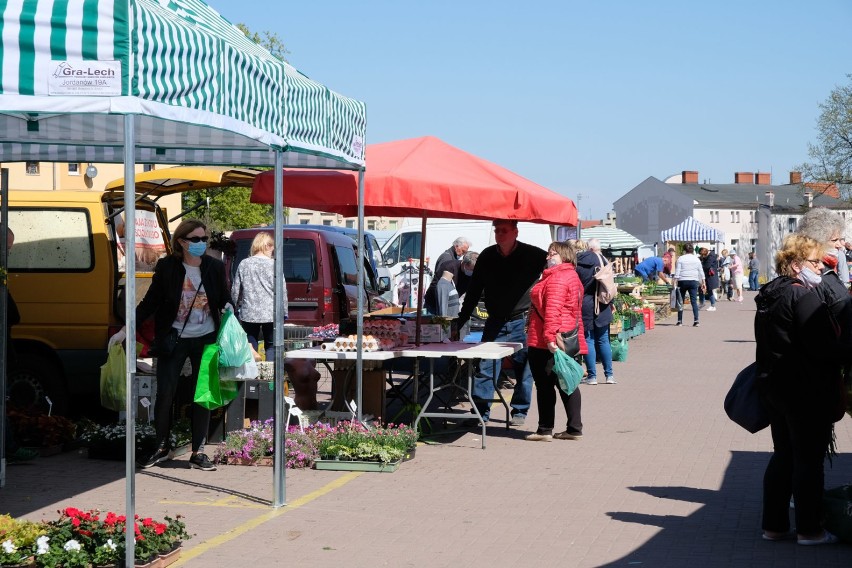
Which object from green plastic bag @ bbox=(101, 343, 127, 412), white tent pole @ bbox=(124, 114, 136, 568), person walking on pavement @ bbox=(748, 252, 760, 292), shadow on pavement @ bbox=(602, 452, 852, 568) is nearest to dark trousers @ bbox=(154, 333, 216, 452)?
green plastic bag @ bbox=(101, 343, 127, 412)

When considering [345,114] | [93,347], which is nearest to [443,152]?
[345,114]

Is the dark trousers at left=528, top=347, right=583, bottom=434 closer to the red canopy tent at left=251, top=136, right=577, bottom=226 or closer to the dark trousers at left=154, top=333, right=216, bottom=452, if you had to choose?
the red canopy tent at left=251, top=136, right=577, bottom=226

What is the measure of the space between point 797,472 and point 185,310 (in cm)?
473

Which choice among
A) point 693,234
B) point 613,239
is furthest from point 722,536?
point 693,234

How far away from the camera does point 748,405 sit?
23.8ft

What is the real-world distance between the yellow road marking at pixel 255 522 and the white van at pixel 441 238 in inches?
674

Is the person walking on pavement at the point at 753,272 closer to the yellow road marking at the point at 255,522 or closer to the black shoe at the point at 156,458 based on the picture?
the black shoe at the point at 156,458

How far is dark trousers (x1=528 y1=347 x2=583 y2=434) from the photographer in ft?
36.2

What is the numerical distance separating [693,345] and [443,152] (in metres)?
13.6

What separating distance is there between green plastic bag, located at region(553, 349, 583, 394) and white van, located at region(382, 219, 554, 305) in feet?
50.5

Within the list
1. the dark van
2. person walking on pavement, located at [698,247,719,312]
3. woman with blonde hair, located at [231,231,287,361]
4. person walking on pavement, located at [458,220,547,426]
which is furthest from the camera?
person walking on pavement, located at [698,247,719,312]

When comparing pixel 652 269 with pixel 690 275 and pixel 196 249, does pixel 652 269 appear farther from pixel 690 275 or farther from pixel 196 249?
pixel 196 249

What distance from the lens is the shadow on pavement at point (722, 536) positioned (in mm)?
6762

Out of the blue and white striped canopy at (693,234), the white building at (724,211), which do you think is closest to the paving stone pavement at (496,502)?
the blue and white striped canopy at (693,234)
